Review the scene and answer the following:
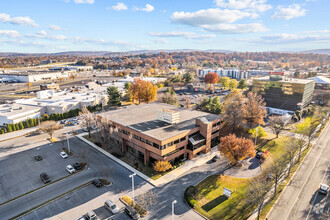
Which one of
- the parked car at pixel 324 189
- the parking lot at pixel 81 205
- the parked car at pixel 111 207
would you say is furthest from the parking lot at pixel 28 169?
the parked car at pixel 324 189

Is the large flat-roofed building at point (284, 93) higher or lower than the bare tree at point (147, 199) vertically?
higher

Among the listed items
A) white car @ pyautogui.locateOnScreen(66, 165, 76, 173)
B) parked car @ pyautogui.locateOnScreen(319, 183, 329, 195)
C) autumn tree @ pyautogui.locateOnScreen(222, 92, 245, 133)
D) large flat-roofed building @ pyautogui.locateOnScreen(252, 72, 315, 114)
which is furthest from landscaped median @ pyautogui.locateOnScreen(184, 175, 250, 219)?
large flat-roofed building @ pyautogui.locateOnScreen(252, 72, 315, 114)

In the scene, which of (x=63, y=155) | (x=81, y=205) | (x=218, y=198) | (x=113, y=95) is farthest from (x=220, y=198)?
(x=113, y=95)

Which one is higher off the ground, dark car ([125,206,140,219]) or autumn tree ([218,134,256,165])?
autumn tree ([218,134,256,165])

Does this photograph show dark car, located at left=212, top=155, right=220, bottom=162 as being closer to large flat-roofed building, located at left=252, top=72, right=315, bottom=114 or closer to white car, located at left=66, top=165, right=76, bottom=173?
white car, located at left=66, top=165, right=76, bottom=173

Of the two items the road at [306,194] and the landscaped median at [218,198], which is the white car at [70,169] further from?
the road at [306,194]

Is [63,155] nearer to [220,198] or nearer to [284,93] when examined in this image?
[220,198]
